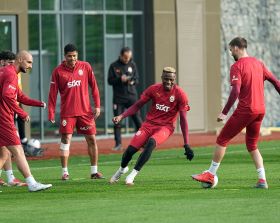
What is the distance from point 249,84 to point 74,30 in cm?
1436

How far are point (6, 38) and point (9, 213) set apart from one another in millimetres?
14686

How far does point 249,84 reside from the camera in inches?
669

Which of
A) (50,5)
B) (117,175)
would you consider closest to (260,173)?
(117,175)

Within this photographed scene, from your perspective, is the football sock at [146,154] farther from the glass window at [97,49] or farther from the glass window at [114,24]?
the glass window at [114,24]

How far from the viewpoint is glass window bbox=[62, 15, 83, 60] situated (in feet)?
101

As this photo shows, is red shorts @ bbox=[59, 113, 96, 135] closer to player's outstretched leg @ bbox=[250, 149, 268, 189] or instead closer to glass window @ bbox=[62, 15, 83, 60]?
player's outstretched leg @ bbox=[250, 149, 268, 189]

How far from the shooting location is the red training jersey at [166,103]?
18203 millimetres

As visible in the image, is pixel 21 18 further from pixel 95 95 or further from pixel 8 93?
pixel 8 93

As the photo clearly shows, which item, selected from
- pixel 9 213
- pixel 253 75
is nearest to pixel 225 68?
pixel 253 75

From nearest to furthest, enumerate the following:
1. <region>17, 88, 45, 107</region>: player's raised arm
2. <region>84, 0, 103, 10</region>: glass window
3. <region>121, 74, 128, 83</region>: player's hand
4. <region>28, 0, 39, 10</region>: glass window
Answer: <region>17, 88, 45, 107</region>: player's raised arm → <region>121, 74, 128, 83</region>: player's hand → <region>28, 0, 39, 10</region>: glass window → <region>84, 0, 103, 10</region>: glass window

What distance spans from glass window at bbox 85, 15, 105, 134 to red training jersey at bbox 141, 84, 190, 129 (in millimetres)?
13075

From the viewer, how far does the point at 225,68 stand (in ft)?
115

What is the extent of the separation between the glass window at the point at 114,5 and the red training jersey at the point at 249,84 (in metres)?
14.9

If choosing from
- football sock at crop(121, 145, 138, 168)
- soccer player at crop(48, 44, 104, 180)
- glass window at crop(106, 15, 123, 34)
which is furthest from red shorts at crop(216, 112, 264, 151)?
Result: glass window at crop(106, 15, 123, 34)
